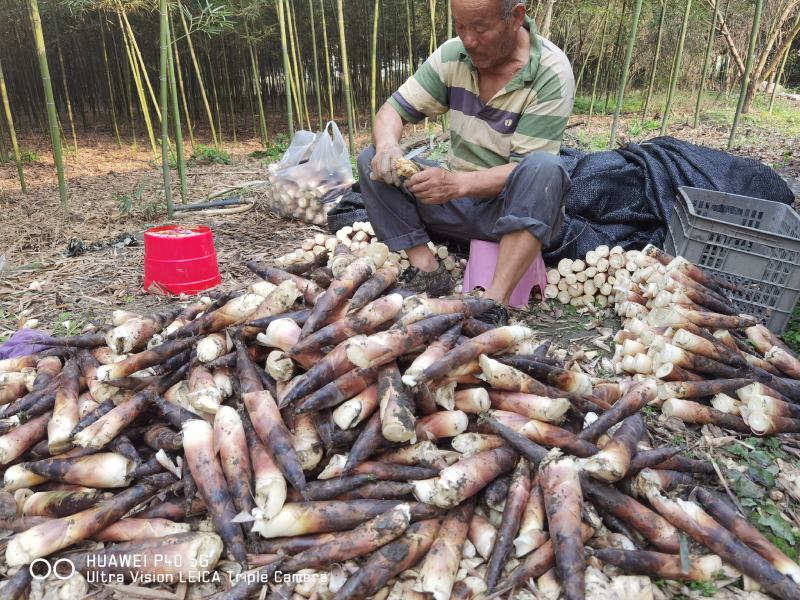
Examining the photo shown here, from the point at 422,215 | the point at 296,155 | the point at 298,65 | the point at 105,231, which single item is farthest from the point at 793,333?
the point at 298,65

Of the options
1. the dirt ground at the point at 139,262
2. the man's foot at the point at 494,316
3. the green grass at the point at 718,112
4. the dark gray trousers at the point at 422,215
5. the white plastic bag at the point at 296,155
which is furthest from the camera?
the green grass at the point at 718,112

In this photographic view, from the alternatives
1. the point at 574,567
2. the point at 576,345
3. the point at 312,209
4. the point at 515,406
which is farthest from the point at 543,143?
the point at 312,209

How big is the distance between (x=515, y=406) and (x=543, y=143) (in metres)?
1.34

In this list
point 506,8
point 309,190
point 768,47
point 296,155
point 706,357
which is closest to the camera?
point 706,357

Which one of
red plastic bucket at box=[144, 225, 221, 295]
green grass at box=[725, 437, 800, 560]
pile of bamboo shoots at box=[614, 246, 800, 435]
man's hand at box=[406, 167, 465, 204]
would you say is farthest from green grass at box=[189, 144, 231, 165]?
green grass at box=[725, 437, 800, 560]

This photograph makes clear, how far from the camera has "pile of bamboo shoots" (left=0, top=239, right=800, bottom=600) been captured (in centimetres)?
126

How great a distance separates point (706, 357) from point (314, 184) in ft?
10.4

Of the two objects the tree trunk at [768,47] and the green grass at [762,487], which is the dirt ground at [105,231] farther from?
the tree trunk at [768,47]

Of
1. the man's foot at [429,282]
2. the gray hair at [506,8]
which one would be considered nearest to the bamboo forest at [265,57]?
the man's foot at [429,282]

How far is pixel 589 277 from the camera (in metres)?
2.88

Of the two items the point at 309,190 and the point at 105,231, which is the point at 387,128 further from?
the point at 105,231

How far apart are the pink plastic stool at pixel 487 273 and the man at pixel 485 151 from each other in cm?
8

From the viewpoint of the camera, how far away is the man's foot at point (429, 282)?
8.73ft

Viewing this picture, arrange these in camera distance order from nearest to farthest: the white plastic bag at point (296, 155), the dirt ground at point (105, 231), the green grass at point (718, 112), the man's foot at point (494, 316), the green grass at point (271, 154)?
the man's foot at point (494, 316) < the dirt ground at point (105, 231) < the white plastic bag at point (296, 155) < the green grass at point (271, 154) < the green grass at point (718, 112)
